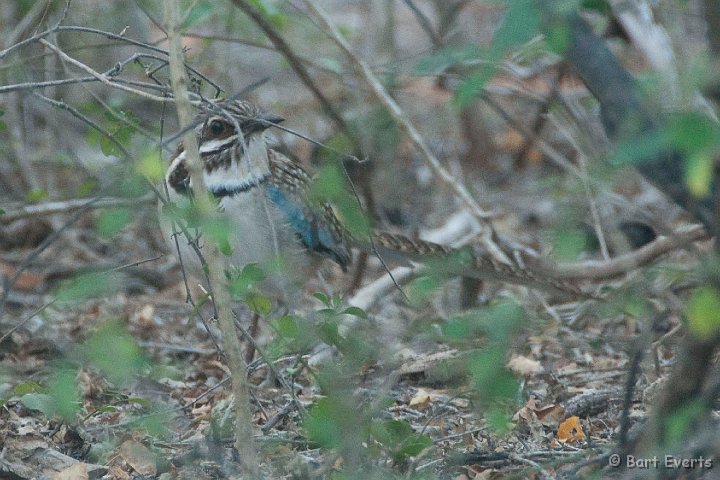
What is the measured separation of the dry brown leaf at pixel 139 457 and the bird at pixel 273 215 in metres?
1.11

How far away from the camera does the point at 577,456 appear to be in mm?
3564

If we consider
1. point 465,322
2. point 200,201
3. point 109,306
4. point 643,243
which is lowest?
point 643,243

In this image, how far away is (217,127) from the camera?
18.4ft

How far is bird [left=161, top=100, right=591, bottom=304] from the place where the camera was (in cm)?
546

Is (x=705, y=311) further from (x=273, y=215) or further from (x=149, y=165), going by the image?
(x=273, y=215)

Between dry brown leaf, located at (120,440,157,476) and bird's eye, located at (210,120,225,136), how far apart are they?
186cm

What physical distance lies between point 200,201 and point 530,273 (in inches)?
134

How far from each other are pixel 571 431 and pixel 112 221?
2.36 metres

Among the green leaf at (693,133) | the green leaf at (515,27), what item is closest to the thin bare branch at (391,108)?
the green leaf at (515,27)

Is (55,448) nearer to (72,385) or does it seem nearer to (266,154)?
(72,385)

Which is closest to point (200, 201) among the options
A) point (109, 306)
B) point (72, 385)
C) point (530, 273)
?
point (72, 385)

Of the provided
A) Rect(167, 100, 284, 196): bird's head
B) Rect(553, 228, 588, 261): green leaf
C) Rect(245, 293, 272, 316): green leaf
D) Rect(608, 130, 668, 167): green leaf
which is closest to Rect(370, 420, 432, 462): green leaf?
Rect(245, 293, 272, 316): green leaf

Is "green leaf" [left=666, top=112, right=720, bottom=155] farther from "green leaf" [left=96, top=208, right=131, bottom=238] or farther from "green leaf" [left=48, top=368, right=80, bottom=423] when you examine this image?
"green leaf" [left=48, top=368, right=80, bottom=423]

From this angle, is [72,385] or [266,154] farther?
[266,154]
